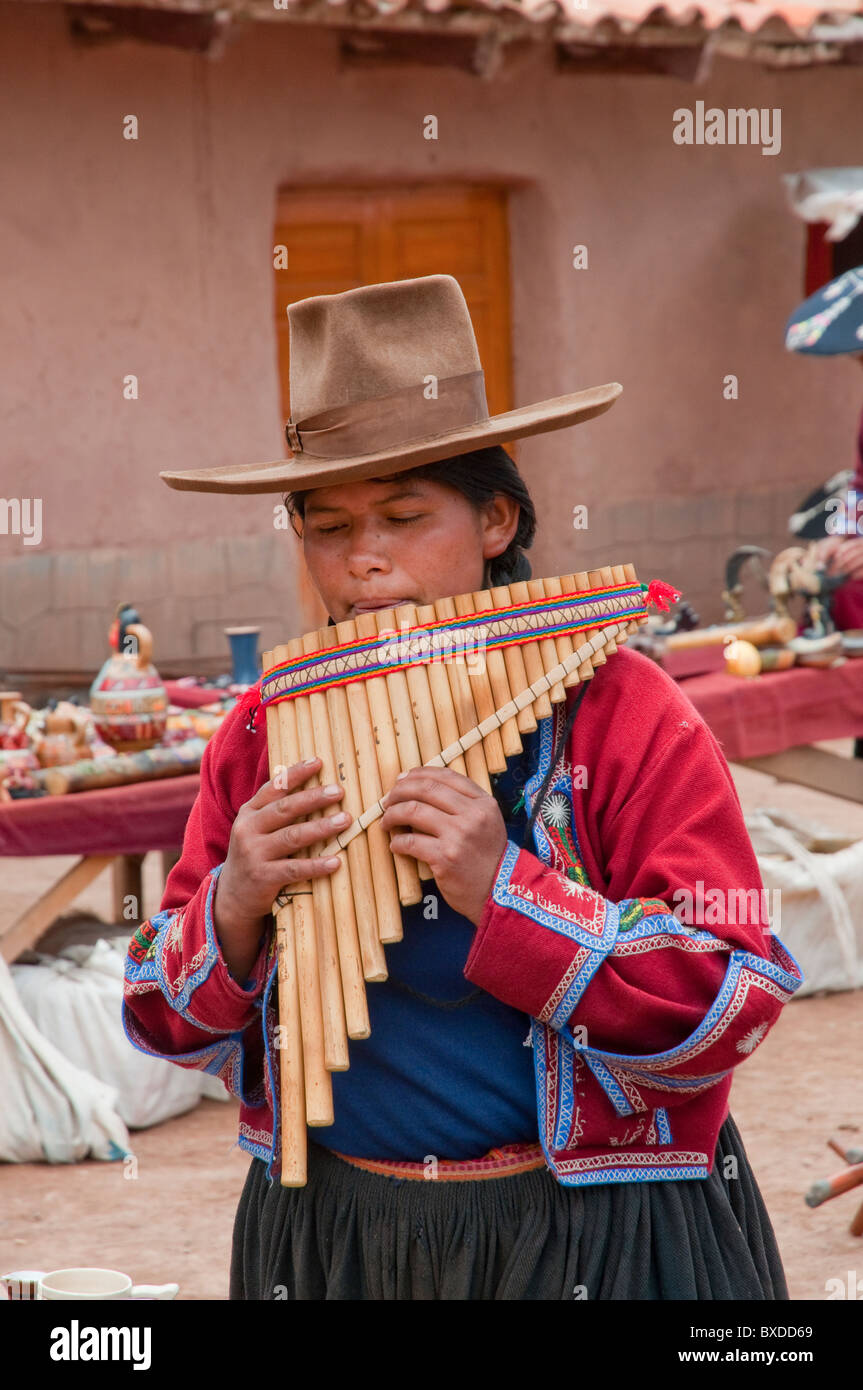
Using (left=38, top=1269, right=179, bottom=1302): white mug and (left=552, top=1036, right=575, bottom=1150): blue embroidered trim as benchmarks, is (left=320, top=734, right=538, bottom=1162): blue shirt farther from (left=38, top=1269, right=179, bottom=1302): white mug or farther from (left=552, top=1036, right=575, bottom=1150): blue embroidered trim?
(left=38, top=1269, right=179, bottom=1302): white mug

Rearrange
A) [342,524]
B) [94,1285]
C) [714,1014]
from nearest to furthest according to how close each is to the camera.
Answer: [714,1014]
[342,524]
[94,1285]

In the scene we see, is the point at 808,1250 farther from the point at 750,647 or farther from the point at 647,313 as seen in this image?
the point at 647,313

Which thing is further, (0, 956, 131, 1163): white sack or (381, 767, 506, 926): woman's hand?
(0, 956, 131, 1163): white sack

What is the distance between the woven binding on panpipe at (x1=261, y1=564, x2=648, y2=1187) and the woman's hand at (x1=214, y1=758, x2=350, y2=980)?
2cm

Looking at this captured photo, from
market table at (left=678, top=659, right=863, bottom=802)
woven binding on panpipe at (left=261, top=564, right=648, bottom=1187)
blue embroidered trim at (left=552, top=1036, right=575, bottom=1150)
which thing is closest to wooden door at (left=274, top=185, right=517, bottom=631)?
market table at (left=678, top=659, right=863, bottom=802)

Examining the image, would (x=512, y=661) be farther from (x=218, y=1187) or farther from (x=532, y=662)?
(x=218, y=1187)

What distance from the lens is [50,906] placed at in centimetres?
479

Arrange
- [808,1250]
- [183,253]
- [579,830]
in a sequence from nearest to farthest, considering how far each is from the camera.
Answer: [579,830], [808,1250], [183,253]

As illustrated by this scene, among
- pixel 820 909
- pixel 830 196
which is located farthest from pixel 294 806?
pixel 830 196

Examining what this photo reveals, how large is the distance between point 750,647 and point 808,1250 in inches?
82.8

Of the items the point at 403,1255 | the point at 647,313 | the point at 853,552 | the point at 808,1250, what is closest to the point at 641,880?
the point at 403,1255

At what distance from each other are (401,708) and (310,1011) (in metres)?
0.34

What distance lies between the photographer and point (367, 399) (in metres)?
1.91

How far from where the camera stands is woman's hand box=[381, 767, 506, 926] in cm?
173
